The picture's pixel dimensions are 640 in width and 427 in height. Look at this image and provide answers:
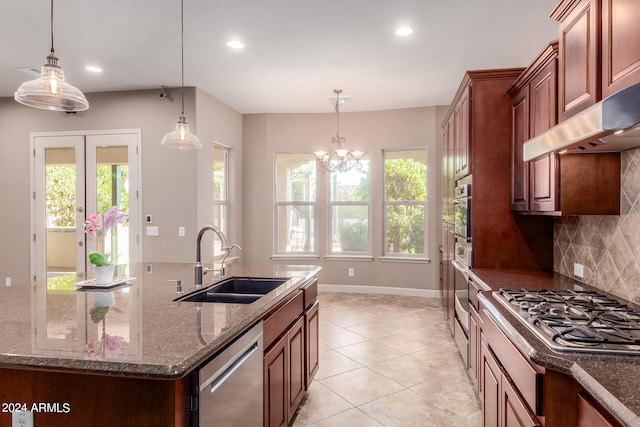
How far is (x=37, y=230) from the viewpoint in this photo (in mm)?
5199

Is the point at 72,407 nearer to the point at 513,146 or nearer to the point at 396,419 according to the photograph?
the point at 396,419

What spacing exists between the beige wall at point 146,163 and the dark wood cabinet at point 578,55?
156 inches

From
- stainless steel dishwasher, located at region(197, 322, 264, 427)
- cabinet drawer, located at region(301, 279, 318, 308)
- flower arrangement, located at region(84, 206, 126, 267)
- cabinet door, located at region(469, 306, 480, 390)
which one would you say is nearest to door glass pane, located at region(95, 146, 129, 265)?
flower arrangement, located at region(84, 206, 126, 267)

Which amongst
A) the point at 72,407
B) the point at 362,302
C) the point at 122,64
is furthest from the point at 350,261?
the point at 72,407

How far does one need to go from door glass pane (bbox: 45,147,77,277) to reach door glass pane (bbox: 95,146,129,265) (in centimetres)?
40

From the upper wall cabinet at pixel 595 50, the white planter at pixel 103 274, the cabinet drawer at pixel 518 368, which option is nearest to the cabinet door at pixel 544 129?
the upper wall cabinet at pixel 595 50

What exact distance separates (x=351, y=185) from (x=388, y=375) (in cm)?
355

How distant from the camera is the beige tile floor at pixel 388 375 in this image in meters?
2.58

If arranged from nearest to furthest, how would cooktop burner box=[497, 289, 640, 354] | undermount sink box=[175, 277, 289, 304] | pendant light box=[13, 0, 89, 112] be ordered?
1. cooktop burner box=[497, 289, 640, 354]
2. pendant light box=[13, 0, 89, 112]
3. undermount sink box=[175, 277, 289, 304]

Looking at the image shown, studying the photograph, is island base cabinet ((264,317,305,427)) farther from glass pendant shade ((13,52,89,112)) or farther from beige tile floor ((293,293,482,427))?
glass pendant shade ((13,52,89,112))

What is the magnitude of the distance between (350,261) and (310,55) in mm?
3365

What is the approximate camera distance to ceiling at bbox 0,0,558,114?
2973 mm

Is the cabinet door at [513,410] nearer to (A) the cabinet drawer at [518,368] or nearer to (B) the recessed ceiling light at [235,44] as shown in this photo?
(A) the cabinet drawer at [518,368]

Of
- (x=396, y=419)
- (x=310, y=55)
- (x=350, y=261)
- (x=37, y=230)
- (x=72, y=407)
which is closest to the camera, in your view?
(x=72, y=407)
